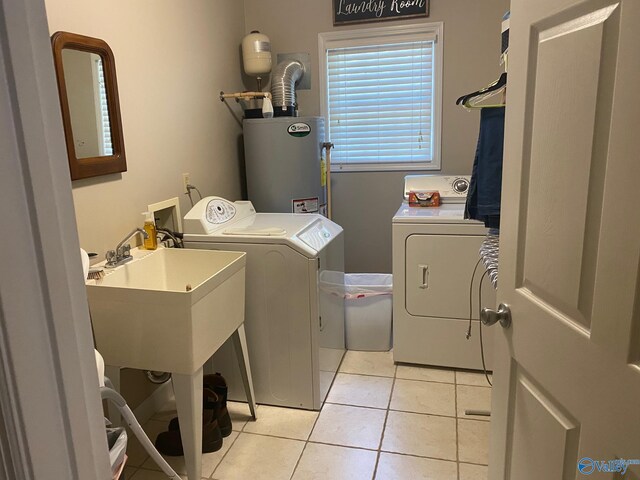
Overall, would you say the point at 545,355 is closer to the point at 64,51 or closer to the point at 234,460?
the point at 234,460

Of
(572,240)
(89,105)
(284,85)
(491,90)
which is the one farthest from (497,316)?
(284,85)

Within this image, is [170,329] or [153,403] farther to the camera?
[153,403]

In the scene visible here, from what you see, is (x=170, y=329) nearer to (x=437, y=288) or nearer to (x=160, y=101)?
(x=160, y=101)

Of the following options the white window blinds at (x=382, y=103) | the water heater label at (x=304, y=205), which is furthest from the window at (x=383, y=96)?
the water heater label at (x=304, y=205)

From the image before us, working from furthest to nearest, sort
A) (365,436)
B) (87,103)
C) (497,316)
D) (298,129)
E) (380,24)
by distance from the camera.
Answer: (380,24)
(298,129)
(365,436)
(87,103)
(497,316)

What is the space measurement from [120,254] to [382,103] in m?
2.19

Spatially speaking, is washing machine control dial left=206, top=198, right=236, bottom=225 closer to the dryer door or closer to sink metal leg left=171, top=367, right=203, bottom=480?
sink metal leg left=171, top=367, right=203, bottom=480

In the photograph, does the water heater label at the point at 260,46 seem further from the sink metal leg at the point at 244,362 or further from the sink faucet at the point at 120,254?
the sink metal leg at the point at 244,362

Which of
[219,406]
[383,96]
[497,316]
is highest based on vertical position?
[383,96]

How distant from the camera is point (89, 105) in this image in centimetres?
197

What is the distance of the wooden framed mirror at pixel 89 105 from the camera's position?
1841 mm

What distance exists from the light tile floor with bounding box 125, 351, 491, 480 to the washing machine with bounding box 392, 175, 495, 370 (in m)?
0.13

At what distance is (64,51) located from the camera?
1.83 m

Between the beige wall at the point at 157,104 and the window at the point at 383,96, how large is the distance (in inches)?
30.4
